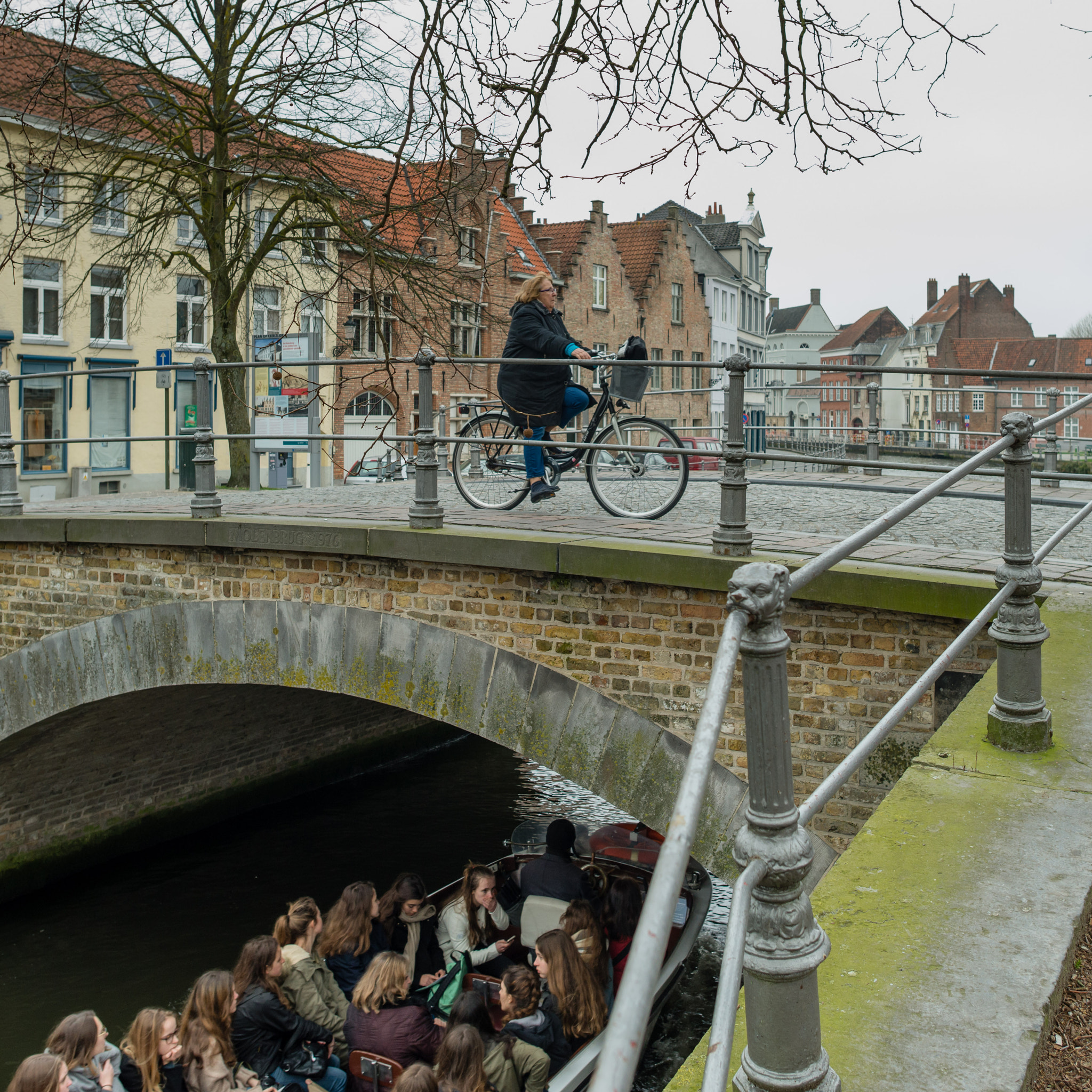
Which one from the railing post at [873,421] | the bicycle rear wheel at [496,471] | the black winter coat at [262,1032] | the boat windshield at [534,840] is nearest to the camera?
the black winter coat at [262,1032]

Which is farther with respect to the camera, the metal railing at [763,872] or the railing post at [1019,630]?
the railing post at [1019,630]

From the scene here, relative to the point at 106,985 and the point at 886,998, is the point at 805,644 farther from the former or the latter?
the point at 106,985

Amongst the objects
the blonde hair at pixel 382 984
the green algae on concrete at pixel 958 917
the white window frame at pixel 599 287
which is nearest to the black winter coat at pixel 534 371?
the blonde hair at pixel 382 984

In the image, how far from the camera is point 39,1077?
18.3 feet

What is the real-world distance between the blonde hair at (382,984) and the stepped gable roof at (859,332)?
9749 cm

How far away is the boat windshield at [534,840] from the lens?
10.7m

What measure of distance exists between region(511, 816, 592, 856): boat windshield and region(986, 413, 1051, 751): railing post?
738 centimetres

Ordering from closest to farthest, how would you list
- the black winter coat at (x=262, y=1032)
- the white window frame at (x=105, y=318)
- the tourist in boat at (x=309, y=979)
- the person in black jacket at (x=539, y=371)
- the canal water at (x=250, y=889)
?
the black winter coat at (x=262, y=1032) < the person in black jacket at (x=539, y=371) < the tourist in boat at (x=309, y=979) < the canal water at (x=250, y=889) < the white window frame at (x=105, y=318)

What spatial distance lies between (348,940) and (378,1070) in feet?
3.28

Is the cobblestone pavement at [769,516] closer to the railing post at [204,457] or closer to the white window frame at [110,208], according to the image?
the railing post at [204,457]

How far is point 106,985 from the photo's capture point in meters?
9.98

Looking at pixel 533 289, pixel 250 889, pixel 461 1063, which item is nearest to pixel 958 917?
pixel 461 1063

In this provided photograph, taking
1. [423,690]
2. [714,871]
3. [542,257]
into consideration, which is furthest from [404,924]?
[542,257]

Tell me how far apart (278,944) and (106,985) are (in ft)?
11.4
